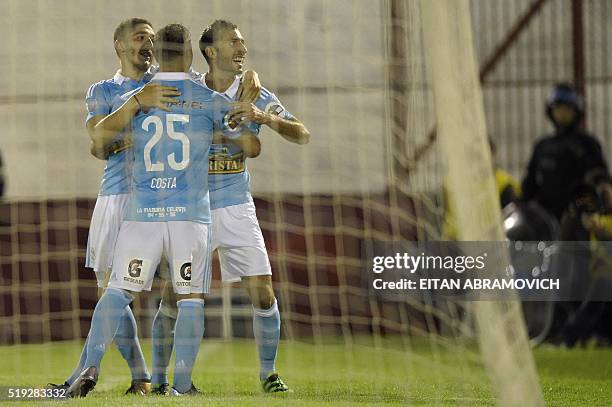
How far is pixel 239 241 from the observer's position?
6234 millimetres

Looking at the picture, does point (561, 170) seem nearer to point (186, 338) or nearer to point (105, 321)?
point (186, 338)

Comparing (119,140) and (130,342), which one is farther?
(130,342)

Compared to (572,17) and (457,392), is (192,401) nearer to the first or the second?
(457,392)

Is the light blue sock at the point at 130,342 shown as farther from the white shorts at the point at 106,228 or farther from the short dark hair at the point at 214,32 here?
the short dark hair at the point at 214,32

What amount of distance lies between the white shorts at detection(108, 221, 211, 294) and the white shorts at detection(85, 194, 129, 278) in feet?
0.67

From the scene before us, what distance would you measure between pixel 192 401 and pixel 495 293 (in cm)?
160

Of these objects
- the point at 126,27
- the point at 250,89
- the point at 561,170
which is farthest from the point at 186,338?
the point at 561,170

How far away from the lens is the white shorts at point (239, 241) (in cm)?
623

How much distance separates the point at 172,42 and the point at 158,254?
98 centimetres

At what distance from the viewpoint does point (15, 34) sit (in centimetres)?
913

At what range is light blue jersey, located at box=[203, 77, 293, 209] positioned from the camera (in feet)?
20.5

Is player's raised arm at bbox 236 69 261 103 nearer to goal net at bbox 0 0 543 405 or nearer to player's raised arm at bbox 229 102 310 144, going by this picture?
player's raised arm at bbox 229 102 310 144

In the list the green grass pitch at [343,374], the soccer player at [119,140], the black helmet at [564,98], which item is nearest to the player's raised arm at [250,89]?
the soccer player at [119,140]

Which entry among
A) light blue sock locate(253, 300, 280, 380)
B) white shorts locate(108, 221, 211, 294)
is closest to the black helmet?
light blue sock locate(253, 300, 280, 380)
